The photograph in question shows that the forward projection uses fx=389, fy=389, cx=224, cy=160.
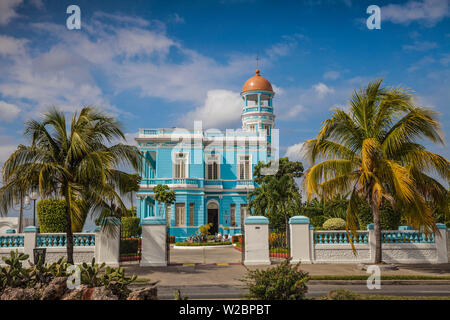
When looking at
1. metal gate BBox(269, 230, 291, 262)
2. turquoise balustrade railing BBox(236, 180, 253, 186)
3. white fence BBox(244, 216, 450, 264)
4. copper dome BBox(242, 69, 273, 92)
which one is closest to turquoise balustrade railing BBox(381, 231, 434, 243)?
A: white fence BBox(244, 216, 450, 264)

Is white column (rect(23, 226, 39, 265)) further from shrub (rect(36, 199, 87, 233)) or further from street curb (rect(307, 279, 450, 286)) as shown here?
street curb (rect(307, 279, 450, 286))

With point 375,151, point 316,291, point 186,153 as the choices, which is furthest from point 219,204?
point 316,291

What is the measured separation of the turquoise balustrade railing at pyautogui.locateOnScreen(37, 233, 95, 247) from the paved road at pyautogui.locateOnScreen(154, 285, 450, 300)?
5.40 m

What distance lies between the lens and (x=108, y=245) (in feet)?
47.5

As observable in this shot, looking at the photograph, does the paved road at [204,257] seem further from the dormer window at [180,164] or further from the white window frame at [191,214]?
the dormer window at [180,164]

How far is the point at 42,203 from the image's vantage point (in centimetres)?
1498

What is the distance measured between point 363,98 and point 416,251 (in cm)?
678

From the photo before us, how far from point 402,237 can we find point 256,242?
19.5 ft

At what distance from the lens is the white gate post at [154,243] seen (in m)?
14.7

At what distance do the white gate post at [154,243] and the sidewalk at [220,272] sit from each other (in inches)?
16.4

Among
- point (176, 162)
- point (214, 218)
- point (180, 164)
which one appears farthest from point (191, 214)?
point (176, 162)

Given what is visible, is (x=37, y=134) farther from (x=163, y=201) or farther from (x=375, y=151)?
(x=163, y=201)

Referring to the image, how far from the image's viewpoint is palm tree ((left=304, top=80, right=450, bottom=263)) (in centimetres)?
1271

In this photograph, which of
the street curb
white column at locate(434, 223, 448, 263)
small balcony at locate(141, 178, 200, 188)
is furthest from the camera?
small balcony at locate(141, 178, 200, 188)
